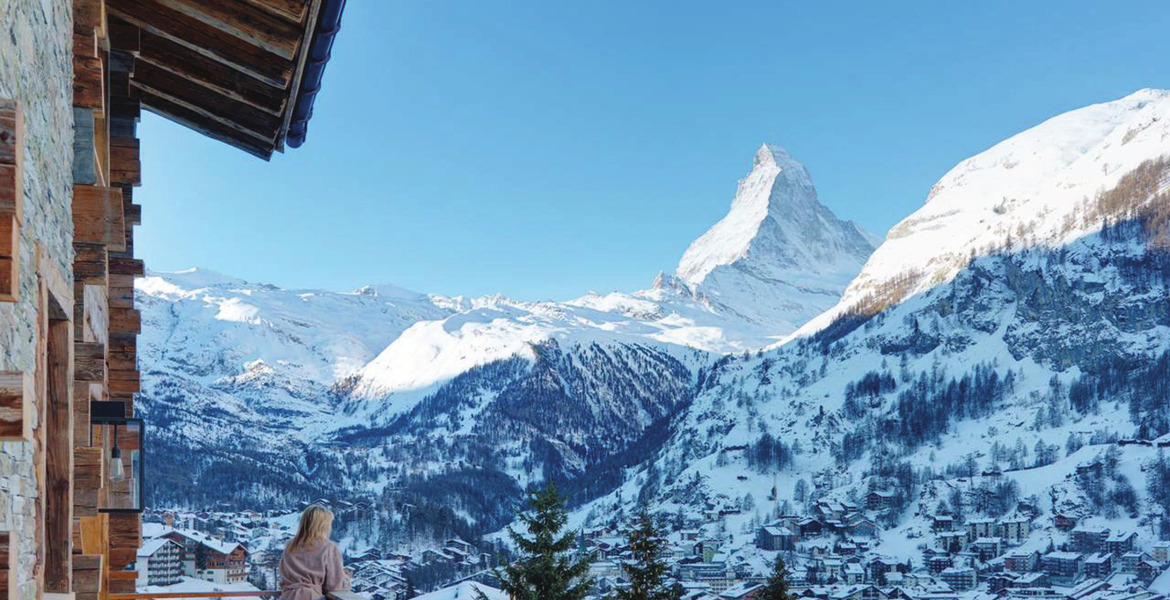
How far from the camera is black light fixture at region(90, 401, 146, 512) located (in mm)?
7328

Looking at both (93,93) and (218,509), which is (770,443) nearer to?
(218,509)

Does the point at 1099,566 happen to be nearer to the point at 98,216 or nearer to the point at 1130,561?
the point at 1130,561

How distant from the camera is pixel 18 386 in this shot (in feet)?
11.7

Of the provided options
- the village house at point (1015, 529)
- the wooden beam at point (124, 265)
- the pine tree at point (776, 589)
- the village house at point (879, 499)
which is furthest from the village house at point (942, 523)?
the wooden beam at point (124, 265)

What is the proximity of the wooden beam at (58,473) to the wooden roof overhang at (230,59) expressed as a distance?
8.13 feet

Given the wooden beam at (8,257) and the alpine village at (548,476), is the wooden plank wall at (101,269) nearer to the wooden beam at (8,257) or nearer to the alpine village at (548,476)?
the alpine village at (548,476)

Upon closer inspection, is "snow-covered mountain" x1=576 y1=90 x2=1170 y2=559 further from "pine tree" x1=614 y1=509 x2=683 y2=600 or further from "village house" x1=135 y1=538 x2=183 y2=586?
"pine tree" x1=614 y1=509 x2=683 y2=600

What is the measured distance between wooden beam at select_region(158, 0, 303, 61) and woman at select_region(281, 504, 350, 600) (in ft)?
10.7

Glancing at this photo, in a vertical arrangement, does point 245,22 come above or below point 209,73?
below

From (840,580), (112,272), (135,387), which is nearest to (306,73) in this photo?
(112,272)

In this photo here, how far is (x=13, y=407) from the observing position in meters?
3.55

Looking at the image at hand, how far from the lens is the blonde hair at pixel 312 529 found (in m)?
6.70

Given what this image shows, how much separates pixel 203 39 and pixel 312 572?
4.07 meters

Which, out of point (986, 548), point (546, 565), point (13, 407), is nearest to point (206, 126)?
point (13, 407)
